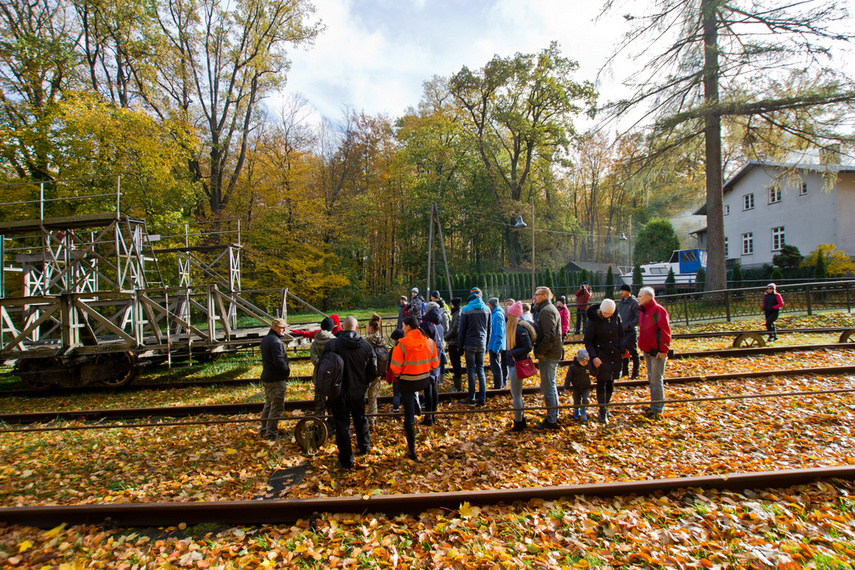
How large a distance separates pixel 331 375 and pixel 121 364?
8.03 metres

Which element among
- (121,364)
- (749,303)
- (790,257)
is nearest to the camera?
(121,364)

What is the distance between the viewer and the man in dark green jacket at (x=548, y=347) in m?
6.18

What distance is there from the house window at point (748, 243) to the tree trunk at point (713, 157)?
14499mm

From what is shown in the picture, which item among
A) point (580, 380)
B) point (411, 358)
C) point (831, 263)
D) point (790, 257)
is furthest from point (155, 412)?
point (790, 257)

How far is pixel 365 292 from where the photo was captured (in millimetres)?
38875

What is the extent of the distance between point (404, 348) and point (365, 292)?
110ft

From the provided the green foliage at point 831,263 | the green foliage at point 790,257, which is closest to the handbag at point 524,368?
the green foliage at point 831,263

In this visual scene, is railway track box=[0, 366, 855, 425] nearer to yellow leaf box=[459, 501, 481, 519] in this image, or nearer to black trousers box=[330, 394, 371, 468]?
black trousers box=[330, 394, 371, 468]

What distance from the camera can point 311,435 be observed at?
19.5ft

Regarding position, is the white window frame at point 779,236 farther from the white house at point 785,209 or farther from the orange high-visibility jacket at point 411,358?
the orange high-visibility jacket at point 411,358

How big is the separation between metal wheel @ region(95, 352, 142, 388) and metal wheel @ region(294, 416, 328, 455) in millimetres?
6357

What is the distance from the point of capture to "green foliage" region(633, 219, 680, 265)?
1634 inches

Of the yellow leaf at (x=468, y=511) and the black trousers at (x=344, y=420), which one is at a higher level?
the black trousers at (x=344, y=420)

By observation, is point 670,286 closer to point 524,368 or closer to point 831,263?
point 831,263
